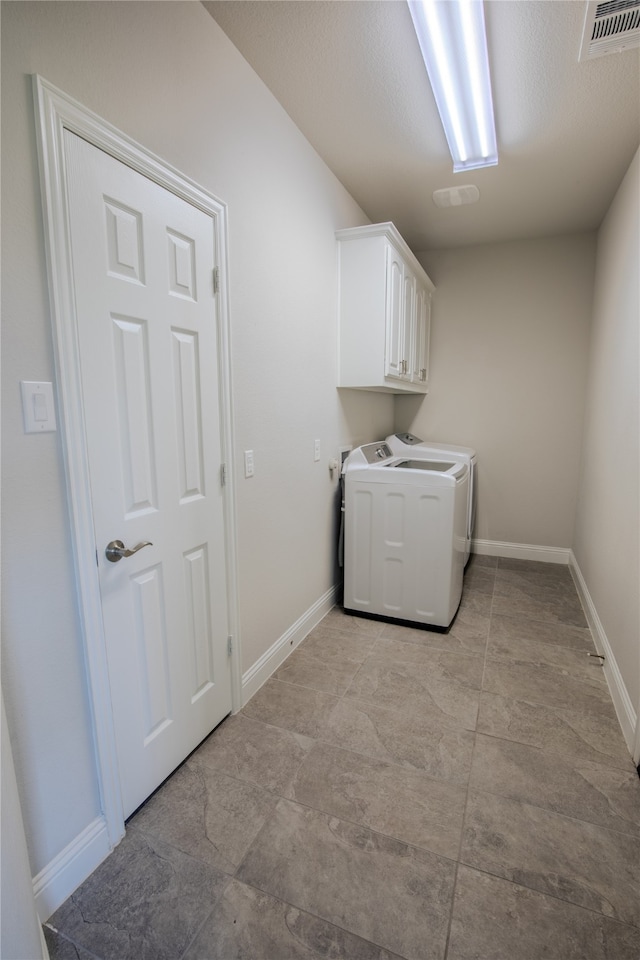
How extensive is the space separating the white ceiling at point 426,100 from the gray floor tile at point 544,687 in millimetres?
2654

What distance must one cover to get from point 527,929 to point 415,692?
984 mm

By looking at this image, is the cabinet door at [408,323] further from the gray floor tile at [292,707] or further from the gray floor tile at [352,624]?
the gray floor tile at [292,707]

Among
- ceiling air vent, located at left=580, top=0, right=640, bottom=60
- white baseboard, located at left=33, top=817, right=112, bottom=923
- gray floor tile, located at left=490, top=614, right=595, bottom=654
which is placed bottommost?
gray floor tile, located at left=490, top=614, right=595, bottom=654

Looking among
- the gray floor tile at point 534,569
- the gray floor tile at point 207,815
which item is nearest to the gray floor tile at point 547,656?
the gray floor tile at point 534,569

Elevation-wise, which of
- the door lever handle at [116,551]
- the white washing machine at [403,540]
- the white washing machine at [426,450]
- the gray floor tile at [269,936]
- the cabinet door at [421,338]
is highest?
the cabinet door at [421,338]

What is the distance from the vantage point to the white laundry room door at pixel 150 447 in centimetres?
124

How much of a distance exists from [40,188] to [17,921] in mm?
1596

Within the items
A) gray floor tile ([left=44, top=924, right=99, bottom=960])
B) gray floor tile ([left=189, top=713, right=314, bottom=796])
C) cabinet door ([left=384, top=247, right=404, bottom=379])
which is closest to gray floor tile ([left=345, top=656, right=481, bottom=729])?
gray floor tile ([left=189, top=713, right=314, bottom=796])

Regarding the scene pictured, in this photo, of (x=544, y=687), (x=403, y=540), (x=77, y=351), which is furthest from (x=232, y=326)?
(x=544, y=687)

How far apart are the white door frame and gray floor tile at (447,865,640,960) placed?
1.02 meters

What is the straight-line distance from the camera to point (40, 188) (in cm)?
106

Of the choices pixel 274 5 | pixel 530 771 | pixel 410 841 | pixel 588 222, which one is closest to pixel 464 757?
pixel 530 771

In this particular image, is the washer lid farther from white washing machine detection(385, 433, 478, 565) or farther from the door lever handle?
the door lever handle

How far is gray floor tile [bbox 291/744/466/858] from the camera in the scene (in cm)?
143
